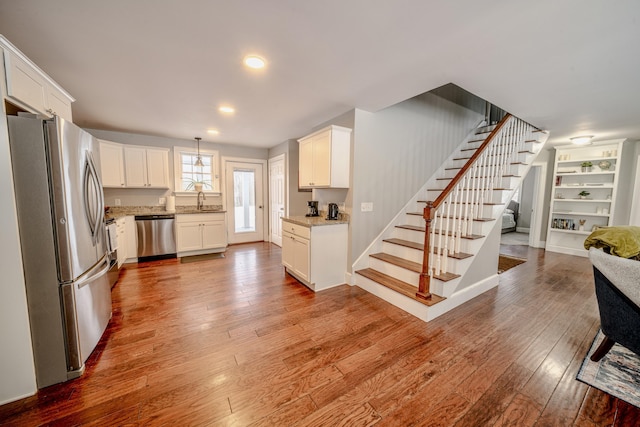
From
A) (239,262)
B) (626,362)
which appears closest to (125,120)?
(239,262)

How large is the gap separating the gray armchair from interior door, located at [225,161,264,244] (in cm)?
552

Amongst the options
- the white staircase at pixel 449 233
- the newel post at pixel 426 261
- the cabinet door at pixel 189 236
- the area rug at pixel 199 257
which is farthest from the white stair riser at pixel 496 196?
the cabinet door at pixel 189 236

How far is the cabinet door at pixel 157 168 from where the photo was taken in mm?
4590

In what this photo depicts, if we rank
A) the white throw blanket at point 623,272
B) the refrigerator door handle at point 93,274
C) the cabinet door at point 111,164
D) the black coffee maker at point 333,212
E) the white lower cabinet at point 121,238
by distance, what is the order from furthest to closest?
the cabinet door at point 111,164 → the white lower cabinet at point 121,238 → the black coffee maker at point 333,212 → the refrigerator door handle at point 93,274 → the white throw blanket at point 623,272

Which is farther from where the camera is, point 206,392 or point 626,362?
point 626,362

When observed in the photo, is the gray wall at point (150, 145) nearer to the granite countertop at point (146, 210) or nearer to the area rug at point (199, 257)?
the granite countertop at point (146, 210)

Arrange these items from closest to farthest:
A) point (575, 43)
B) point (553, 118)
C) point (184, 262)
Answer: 1. point (575, 43)
2. point (553, 118)
3. point (184, 262)

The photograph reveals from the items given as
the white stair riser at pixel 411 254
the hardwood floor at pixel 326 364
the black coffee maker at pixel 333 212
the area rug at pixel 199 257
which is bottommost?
the hardwood floor at pixel 326 364

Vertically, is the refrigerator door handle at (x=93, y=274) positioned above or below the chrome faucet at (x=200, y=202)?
below

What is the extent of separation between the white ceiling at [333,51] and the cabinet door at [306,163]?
0.61 meters

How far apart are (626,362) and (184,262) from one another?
17.6 feet

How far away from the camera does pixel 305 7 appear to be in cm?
143

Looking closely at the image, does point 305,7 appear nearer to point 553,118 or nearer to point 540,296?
point 553,118

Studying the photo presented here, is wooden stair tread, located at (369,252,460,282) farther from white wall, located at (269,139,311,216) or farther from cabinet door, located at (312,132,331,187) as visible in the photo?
white wall, located at (269,139,311,216)
